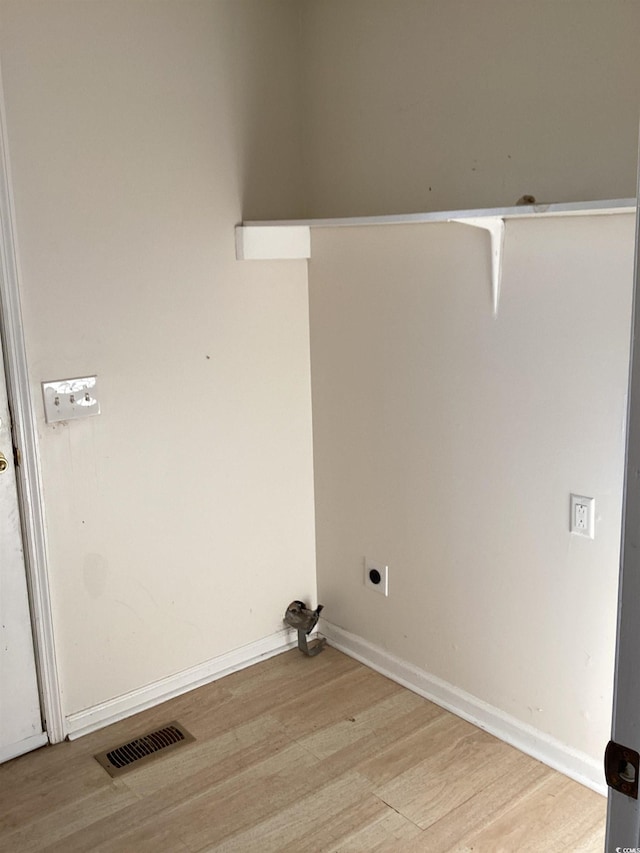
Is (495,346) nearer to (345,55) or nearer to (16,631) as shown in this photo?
(345,55)

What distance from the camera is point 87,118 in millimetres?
2383

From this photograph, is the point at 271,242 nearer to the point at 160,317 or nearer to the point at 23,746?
the point at 160,317

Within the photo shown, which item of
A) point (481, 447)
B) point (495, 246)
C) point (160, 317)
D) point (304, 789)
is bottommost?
point (304, 789)

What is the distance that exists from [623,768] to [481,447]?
1680 mm

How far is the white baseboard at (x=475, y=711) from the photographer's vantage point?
2.35 metres

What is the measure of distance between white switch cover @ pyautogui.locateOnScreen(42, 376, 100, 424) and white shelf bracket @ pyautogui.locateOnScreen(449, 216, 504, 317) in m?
1.21

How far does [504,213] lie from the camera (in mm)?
2059

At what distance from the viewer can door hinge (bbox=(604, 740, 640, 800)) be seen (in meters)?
0.82

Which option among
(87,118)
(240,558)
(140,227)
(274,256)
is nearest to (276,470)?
(240,558)

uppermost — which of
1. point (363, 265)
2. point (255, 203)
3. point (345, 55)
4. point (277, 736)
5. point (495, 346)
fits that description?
point (345, 55)

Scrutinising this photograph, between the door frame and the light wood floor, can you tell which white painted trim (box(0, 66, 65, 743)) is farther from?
the door frame

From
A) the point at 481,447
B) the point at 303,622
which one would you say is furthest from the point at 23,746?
the point at 481,447

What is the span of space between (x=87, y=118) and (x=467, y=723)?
217 cm

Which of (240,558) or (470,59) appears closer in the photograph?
(470,59)
